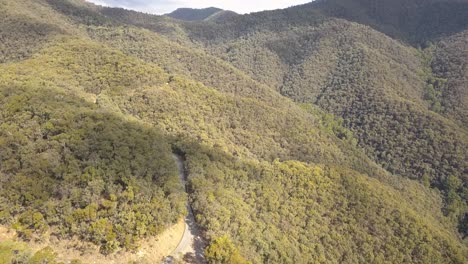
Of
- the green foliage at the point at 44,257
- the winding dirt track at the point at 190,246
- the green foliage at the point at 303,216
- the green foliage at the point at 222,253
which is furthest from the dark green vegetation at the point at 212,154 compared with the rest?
the winding dirt track at the point at 190,246

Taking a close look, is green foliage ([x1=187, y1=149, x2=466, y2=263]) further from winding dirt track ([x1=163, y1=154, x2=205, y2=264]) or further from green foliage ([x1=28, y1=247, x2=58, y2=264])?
green foliage ([x1=28, y1=247, x2=58, y2=264])

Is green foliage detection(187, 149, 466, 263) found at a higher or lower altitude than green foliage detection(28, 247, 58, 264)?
lower

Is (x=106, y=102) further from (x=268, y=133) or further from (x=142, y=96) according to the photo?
(x=268, y=133)

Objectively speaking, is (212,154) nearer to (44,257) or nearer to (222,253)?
(222,253)

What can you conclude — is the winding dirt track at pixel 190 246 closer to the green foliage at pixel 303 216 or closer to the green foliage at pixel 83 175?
the green foliage at pixel 303 216

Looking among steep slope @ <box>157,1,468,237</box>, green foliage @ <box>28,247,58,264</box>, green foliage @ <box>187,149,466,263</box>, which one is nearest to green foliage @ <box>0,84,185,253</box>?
green foliage @ <box>28,247,58,264</box>
